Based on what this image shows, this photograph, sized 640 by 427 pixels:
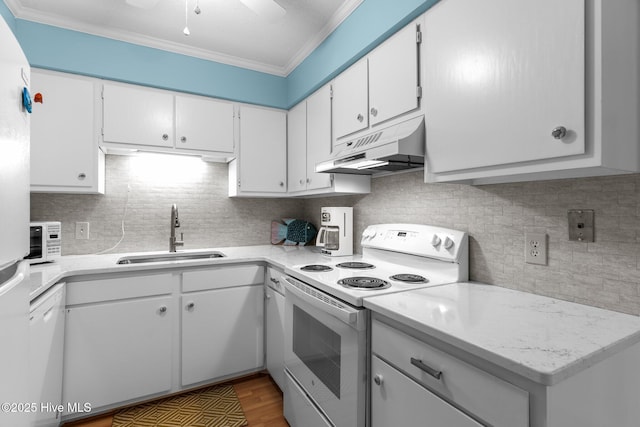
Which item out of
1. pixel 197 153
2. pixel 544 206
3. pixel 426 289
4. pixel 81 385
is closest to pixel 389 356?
pixel 426 289

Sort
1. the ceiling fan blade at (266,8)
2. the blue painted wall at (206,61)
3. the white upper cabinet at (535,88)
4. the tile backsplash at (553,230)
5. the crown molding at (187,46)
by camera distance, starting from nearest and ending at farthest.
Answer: the white upper cabinet at (535,88) → the tile backsplash at (553,230) → the ceiling fan blade at (266,8) → the blue painted wall at (206,61) → the crown molding at (187,46)

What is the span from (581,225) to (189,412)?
2.23 m

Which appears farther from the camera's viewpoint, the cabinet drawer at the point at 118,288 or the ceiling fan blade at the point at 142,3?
the cabinet drawer at the point at 118,288

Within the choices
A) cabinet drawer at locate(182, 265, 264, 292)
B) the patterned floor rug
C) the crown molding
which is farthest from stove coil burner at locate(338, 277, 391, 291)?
the crown molding

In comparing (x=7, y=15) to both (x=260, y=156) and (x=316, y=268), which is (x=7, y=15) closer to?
(x=260, y=156)


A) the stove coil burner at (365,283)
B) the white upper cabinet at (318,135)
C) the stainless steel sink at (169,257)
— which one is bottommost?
the stainless steel sink at (169,257)

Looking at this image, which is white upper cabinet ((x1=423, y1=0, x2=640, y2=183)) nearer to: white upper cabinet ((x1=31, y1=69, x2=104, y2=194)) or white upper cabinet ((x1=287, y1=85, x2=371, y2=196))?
white upper cabinet ((x1=287, y1=85, x2=371, y2=196))

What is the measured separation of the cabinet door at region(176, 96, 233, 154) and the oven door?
137cm

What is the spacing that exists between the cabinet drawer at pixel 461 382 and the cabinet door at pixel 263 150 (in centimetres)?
184

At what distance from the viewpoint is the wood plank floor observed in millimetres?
1795

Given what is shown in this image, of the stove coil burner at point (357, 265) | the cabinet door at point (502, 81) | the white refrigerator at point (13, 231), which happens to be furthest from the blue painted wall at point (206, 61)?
the white refrigerator at point (13, 231)

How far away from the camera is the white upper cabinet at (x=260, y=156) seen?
2600 mm

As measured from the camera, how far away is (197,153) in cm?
244

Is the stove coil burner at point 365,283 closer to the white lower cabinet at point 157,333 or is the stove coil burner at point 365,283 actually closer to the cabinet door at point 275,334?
the cabinet door at point 275,334
